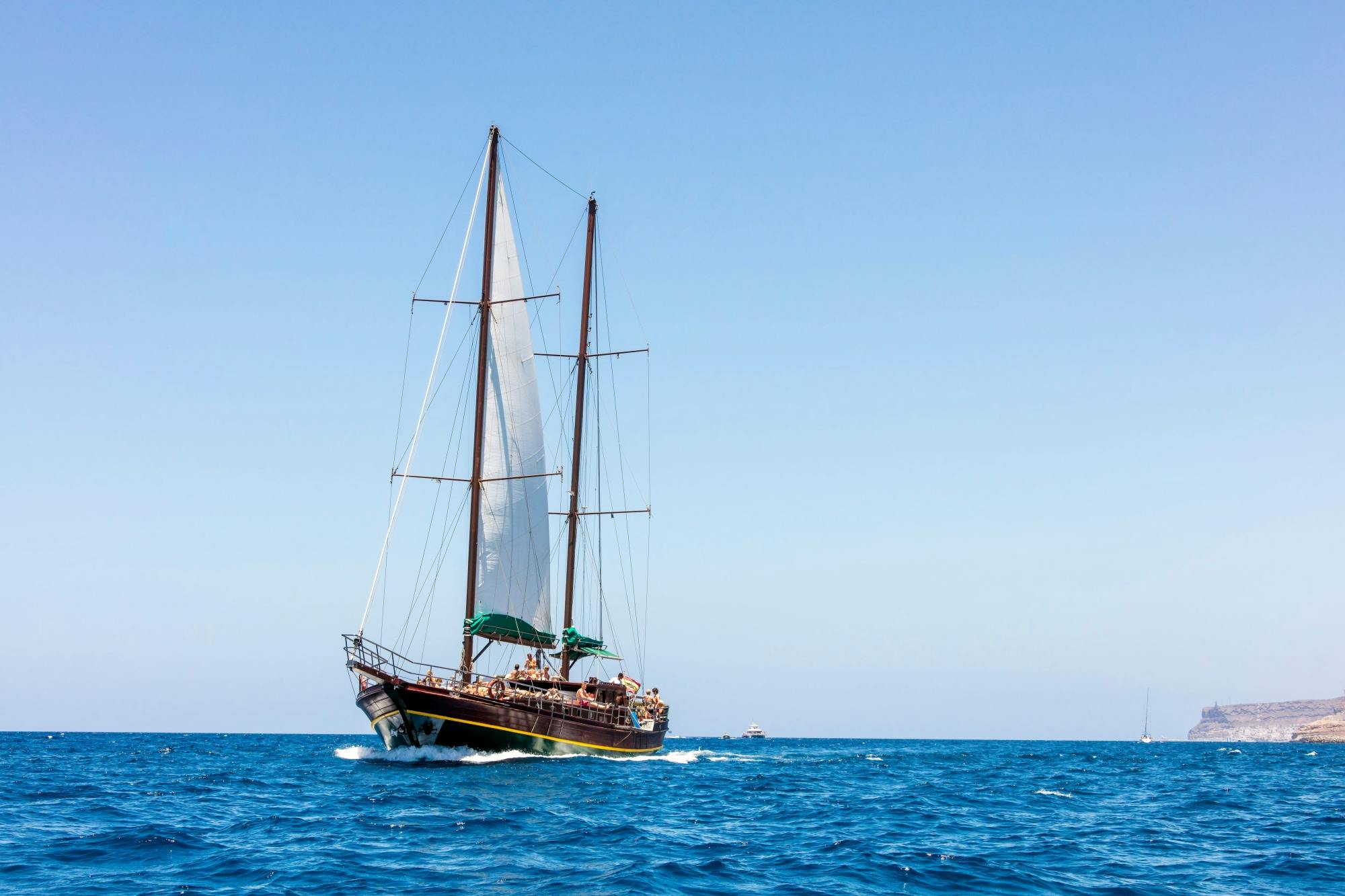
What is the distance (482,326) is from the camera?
4894 cm

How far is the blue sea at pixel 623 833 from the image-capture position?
726 inches

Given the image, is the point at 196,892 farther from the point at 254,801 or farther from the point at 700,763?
the point at 700,763

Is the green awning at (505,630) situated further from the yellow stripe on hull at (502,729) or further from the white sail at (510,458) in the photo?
the yellow stripe on hull at (502,729)

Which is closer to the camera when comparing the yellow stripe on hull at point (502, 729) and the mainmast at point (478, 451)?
the yellow stripe on hull at point (502, 729)

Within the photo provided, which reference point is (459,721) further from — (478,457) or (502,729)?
(478,457)

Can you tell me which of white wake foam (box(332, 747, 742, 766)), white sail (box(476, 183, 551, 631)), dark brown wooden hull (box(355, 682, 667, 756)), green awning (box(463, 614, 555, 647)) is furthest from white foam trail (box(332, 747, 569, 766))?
white sail (box(476, 183, 551, 631))

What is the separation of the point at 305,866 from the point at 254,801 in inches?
489

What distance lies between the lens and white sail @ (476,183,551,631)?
48.4 metres

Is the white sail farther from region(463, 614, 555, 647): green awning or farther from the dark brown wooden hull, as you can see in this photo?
the dark brown wooden hull

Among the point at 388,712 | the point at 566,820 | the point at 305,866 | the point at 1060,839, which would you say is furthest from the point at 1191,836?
the point at 388,712

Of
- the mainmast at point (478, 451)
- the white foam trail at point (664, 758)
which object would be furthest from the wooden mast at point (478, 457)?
the white foam trail at point (664, 758)

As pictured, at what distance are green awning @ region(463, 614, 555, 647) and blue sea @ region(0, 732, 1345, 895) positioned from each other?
6.45 m

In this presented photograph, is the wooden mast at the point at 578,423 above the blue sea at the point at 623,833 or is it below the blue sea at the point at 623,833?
above

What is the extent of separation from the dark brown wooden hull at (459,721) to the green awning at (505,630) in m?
5.41
